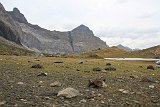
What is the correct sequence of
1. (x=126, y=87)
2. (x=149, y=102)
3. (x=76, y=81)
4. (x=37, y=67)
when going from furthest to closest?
(x=37, y=67), (x=76, y=81), (x=126, y=87), (x=149, y=102)

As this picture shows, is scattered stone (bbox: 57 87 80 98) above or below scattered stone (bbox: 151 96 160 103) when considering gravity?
above

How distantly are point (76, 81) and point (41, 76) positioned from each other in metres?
2.98

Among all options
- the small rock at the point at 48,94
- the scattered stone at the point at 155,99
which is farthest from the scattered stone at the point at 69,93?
the scattered stone at the point at 155,99

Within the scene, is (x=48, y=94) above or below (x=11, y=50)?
below

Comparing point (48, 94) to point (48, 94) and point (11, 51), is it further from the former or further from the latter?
point (11, 51)

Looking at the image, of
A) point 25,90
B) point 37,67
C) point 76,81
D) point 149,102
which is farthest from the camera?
point 37,67

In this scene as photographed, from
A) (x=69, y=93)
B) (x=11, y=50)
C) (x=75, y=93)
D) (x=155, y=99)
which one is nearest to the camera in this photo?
(x=69, y=93)

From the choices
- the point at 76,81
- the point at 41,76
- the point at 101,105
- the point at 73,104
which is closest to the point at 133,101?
the point at 101,105

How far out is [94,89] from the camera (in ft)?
59.1

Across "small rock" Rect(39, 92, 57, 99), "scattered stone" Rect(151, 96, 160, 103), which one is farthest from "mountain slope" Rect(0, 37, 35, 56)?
"scattered stone" Rect(151, 96, 160, 103)

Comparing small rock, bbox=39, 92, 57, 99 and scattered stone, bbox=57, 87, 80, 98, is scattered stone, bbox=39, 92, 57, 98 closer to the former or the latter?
small rock, bbox=39, 92, 57, 99

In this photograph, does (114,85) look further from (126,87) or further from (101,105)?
(101,105)

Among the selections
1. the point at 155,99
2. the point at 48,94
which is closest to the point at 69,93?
the point at 48,94

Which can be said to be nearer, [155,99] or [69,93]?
[69,93]
